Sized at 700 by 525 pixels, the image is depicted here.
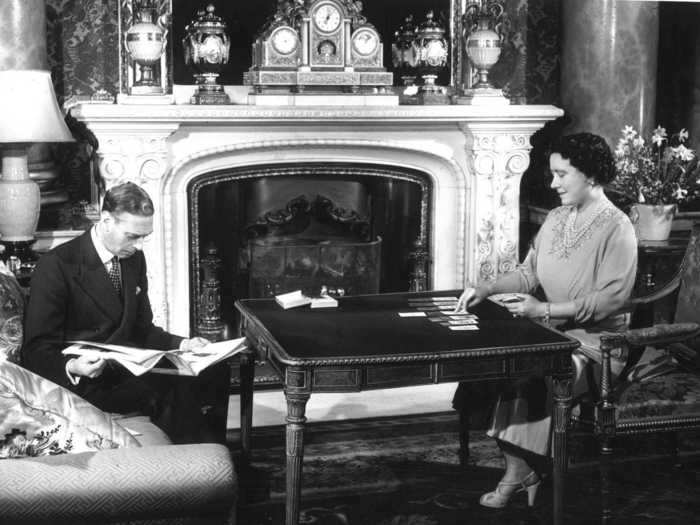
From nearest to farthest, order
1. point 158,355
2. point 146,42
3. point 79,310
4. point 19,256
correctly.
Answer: point 158,355 < point 79,310 < point 19,256 < point 146,42

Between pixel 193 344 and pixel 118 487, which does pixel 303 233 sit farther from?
pixel 118 487

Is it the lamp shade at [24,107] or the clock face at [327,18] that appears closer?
the lamp shade at [24,107]

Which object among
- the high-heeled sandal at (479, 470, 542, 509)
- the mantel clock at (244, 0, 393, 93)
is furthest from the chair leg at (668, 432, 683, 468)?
the mantel clock at (244, 0, 393, 93)

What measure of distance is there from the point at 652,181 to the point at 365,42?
1.71 m

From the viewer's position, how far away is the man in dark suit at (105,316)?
3355 mm

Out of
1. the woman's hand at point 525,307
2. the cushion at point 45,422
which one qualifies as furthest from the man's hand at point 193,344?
the woman's hand at point 525,307

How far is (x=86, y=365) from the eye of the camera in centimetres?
321

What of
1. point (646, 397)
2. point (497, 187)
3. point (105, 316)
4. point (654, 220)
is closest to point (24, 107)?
point (105, 316)

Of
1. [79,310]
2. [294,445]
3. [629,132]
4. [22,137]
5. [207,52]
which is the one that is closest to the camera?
[294,445]

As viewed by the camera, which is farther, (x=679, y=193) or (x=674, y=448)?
(x=679, y=193)

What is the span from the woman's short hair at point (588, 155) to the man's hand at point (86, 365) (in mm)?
1955

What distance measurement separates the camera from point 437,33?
5.80 m

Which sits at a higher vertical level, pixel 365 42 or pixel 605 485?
pixel 365 42

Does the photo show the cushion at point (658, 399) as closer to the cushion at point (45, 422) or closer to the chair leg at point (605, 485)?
the chair leg at point (605, 485)
